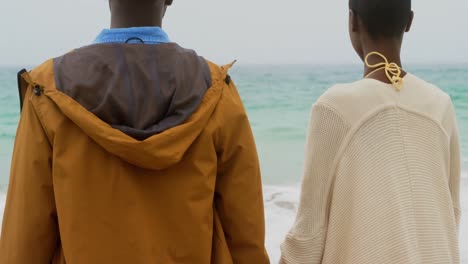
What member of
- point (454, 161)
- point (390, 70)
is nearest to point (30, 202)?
point (390, 70)

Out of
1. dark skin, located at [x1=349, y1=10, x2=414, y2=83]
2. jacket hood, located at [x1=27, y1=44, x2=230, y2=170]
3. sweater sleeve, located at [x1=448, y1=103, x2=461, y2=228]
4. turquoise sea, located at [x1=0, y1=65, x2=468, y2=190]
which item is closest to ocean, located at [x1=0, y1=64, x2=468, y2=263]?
turquoise sea, located at [x1=0, y1=65, x2=468, y2=190]

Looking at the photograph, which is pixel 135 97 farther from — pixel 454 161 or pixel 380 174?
pixel 454 161

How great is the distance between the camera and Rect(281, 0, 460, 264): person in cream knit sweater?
5.38ft

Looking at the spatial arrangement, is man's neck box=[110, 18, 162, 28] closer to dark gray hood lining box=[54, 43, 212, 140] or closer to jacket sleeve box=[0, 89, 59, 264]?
dark gray hood lining box=[54, 43, 212, 140]

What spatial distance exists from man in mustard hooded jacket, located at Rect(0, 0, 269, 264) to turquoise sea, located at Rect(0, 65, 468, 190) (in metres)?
5.45

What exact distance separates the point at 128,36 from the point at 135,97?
19 centimetres

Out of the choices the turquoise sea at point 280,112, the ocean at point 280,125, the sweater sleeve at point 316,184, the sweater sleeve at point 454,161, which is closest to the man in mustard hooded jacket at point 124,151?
the sweater sleeve at point 316,184

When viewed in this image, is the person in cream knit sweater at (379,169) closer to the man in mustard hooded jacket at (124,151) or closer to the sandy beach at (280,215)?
the man in mustard hooded jacket at (124,151)

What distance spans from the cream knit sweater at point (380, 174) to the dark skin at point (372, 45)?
73 millimetres

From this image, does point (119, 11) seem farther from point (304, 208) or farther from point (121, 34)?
point (304, 208)

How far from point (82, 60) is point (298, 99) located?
18.6 metres

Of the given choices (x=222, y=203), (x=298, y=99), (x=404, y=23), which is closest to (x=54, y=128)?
(x=222, y=203)

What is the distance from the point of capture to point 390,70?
67.0 inches

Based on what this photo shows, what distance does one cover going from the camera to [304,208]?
68.3 inches
